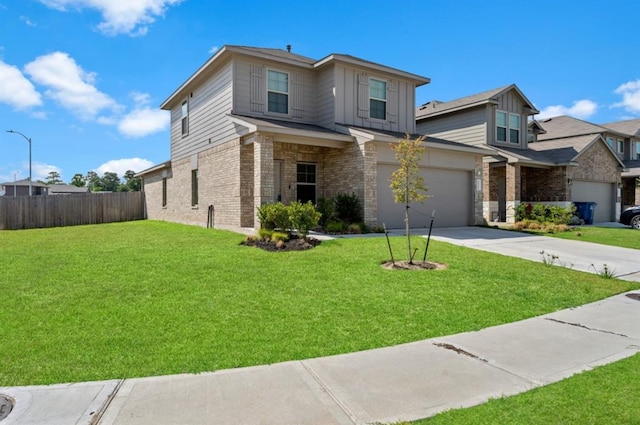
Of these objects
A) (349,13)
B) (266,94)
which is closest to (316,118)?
(266,94)

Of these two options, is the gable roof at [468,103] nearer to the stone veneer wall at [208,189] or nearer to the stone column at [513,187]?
the stone column at [513,187]

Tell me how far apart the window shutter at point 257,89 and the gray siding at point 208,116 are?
813mm

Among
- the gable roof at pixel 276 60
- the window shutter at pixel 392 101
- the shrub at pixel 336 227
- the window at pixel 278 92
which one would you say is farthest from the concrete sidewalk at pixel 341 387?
the window shutter at pixel 392 101

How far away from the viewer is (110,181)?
3733 inches

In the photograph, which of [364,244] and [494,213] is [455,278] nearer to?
[364,244]

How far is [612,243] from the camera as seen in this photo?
12648 millimetres

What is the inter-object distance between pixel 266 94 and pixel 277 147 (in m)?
2.10

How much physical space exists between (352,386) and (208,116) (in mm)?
14466

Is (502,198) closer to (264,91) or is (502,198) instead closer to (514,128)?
(514,128)

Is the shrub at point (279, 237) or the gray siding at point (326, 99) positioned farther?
the gray siding at point (326, 99)

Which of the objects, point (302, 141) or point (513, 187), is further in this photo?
point (513, 187)

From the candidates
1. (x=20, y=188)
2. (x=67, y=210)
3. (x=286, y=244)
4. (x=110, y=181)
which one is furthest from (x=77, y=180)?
(x=286, y=244)

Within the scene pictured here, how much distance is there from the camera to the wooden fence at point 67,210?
19.1 meters

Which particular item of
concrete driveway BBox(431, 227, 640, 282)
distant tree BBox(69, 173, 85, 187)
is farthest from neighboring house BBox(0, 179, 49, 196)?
concrete driveway BBox(431, 227, 640, 282)
